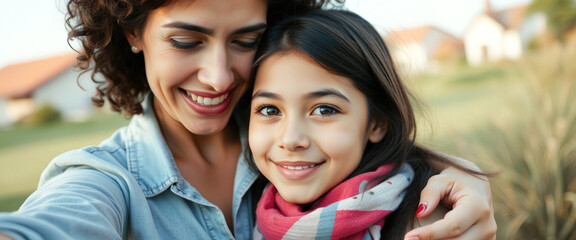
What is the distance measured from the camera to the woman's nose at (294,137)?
6.58 ft

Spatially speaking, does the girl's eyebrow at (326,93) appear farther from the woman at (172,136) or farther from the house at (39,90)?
the house at (39,90)

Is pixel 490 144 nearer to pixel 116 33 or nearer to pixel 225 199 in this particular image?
pixel 225 199

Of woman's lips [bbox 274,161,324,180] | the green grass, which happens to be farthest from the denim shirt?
the green grass

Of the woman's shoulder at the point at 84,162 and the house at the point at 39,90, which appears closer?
the woman's shoulder at the point at 84,162

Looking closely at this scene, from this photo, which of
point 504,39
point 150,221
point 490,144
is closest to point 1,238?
point 150,221

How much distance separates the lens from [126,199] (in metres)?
1.86

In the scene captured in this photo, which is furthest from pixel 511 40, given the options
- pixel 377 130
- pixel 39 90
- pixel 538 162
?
pixel 377 130

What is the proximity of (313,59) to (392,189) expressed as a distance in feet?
2.15

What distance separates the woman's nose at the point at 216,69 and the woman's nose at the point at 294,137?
32 centimetres

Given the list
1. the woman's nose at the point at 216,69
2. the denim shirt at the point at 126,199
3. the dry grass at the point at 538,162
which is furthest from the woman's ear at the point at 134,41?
the dry grass at the point at 538,162

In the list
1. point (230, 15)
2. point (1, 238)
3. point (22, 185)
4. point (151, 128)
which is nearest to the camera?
point (1, 238)

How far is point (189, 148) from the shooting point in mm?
2465

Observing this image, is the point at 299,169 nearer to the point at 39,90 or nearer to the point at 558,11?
the point at 558,11

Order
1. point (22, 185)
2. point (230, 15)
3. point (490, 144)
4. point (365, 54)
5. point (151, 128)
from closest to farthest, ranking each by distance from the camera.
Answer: point (230, 15) → point (365, 54) → point (151, 128) → point (490, 144) → point (22, 185)
